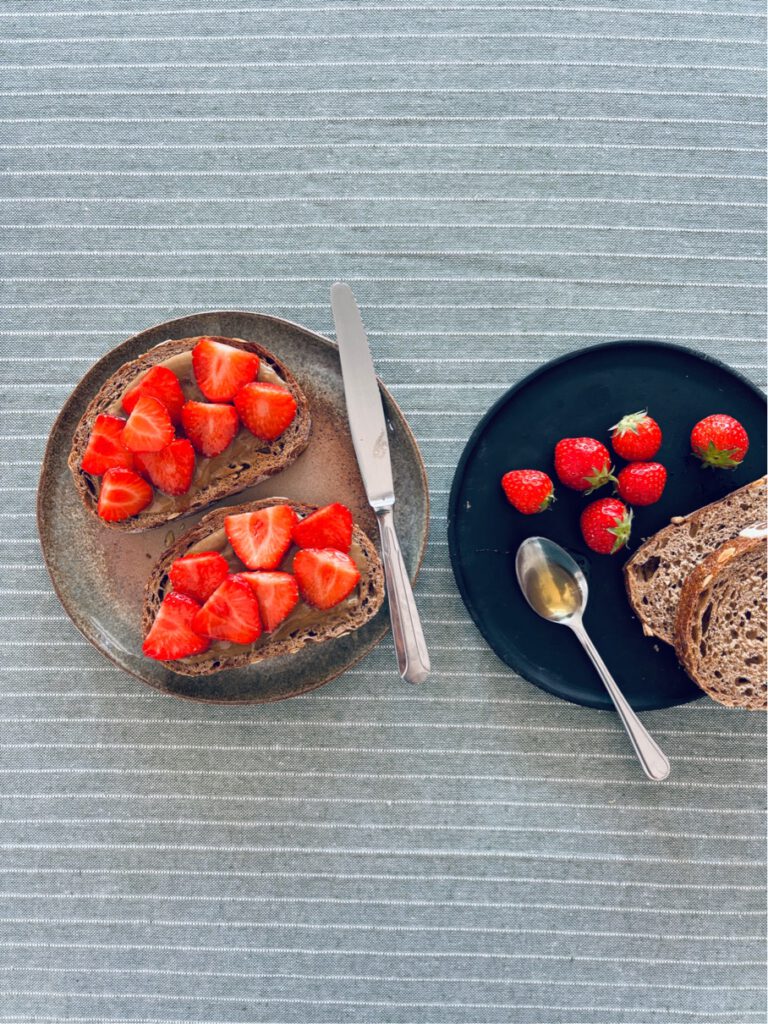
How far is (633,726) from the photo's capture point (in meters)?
1.56

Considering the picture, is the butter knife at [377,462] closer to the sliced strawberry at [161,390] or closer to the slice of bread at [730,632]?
the sliced strawberry at [161,390]

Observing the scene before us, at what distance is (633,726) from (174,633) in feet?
3.19

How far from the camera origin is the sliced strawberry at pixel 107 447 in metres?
1.48

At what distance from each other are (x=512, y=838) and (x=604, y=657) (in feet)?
1.57

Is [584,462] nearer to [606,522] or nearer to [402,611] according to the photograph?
[606,522]

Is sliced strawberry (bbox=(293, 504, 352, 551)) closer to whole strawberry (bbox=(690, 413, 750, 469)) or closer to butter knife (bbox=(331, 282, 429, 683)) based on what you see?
butter knife (bbox=(331, 282, 429, 683))

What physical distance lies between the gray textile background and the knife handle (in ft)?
0.41

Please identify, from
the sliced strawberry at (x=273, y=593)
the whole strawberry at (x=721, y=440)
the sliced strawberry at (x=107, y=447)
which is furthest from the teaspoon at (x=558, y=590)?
the sliced strawberry at (x=107, y=447)

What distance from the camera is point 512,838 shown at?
1682mm

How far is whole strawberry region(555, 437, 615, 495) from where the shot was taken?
4.96ft

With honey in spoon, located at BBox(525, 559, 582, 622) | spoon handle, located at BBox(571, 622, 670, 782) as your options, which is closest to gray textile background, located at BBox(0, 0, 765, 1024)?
spoon handle, located at BBox(571, 622, 670, 782)

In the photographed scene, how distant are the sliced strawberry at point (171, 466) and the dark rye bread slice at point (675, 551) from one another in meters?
0.93

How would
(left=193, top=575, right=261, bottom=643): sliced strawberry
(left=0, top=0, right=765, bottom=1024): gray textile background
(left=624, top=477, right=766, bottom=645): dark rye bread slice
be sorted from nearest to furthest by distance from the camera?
(left=193, top=575, right=261, bottom=643): sliced strawberry < (left=624, top=477, right=766, bottom=645): dark rye bread slice < (left=0, top=0, right=765, bottom=1024): gray textile background

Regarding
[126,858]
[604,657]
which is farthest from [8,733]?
[604,657]
